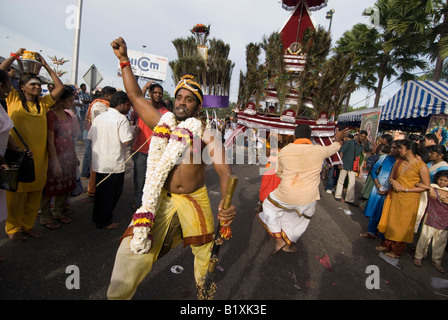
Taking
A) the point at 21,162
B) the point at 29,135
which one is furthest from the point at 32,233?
the point at 29,135

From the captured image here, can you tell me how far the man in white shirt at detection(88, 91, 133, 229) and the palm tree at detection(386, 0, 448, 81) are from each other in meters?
12.4

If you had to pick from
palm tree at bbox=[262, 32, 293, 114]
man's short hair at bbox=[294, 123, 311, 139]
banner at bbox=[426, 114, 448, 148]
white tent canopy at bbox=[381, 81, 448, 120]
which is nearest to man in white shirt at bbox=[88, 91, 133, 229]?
man's short hair at bbox=[294, 123, 311, 139]

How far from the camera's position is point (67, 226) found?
3.37m

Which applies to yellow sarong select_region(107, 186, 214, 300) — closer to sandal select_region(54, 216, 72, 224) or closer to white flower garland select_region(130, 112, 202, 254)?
white flower garland select_region(130, 112, 202, 254)

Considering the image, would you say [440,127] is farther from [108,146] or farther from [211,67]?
[211,67]

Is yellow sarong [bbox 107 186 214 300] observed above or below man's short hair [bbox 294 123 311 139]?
below

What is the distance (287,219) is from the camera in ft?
11.3

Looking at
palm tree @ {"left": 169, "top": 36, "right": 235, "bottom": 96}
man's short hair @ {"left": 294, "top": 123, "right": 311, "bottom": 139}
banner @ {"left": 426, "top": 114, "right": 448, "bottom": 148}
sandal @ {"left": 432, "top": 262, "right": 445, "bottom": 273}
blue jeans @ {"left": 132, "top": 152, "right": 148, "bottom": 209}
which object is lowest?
sandal @ {"left": 432, "top": 262, "right": 445, "bottom": 273}

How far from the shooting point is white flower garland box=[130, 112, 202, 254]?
5.64 ft

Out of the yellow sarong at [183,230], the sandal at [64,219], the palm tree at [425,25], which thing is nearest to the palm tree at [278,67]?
the yellow sarong at [183,230]

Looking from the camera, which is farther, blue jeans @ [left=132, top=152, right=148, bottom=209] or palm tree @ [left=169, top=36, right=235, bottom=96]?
palm tree @ [left=169, top=36, right=235, bottom=96]
